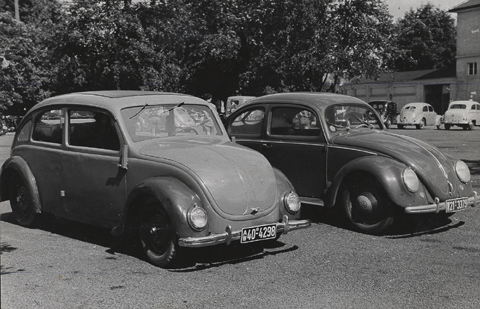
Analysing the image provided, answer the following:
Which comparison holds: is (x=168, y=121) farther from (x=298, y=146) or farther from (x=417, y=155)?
(x=417, y=155)

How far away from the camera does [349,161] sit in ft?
26.1

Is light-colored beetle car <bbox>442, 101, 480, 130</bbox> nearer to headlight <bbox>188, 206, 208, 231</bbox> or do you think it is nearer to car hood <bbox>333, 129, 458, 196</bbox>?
car hood <bbox>333, 129, 458, 196</bbox>

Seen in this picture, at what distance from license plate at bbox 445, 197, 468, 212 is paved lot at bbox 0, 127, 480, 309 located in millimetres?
336

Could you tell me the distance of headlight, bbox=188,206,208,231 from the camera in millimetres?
5695

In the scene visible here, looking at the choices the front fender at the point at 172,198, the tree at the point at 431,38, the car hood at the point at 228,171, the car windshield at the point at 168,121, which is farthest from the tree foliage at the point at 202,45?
the tree at the point at 431,38

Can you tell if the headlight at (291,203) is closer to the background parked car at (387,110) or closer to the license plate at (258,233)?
the license plate at (258,233)

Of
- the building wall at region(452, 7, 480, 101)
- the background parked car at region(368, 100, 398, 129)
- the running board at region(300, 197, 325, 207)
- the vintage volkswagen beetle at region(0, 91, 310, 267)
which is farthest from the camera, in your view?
the building wall at region(452, 7, 480, 101)

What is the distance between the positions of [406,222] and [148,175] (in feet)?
12.5

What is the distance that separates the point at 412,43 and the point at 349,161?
6934cm

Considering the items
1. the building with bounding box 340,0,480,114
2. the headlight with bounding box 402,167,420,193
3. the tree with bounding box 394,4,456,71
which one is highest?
the tree with bounding box 394,4,456,71

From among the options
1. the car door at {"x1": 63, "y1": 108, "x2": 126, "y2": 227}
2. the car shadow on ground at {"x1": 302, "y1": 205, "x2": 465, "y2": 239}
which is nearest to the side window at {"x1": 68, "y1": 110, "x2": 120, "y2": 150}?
the car door at {"x1": 63, "y1": 108, "x2": 126, "y2": 227}

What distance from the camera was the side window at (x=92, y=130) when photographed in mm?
6727

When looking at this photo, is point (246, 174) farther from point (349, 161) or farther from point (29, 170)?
point (29, 170)

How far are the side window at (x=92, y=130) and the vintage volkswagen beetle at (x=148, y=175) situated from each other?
0.01 meters
